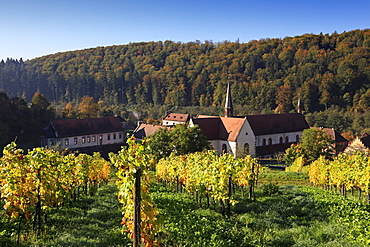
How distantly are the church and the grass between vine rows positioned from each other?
3378 centimetres

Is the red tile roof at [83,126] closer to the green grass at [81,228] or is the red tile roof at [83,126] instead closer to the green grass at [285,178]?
the green grass at [285,178]

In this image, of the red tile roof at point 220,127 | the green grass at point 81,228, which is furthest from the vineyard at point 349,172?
the red tile roof at point 220,127

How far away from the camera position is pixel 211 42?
560 feet

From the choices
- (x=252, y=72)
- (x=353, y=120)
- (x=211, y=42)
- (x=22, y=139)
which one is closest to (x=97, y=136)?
(x=22, y=139)

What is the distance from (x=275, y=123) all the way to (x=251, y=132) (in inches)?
380

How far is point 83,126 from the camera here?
59.8 m

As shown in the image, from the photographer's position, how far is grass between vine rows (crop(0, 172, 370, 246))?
11688 millimetres

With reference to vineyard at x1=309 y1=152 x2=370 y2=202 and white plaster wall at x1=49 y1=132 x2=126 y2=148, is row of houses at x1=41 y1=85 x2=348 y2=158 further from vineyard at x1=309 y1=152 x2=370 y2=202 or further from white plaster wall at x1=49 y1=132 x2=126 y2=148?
vineyard at x1=309 y1=152 x2=370 y2=202

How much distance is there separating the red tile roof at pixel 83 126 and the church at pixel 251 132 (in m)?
16.5

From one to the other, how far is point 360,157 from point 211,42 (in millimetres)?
155524

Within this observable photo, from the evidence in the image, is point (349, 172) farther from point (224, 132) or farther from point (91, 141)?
point (91, 141)

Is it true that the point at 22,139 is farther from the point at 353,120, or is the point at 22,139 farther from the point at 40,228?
the point at 353,120

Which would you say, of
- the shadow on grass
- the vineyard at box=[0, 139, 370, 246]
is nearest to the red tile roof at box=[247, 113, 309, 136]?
the vineyard at box=[0, 139, 370, 246]

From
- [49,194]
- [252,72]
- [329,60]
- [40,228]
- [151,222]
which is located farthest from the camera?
[252,72]
